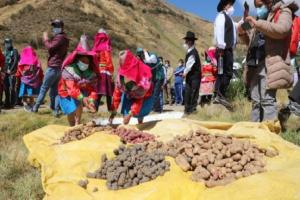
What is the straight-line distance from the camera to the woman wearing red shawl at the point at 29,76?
43.7 ft

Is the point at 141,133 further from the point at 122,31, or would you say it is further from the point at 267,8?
the point at 122,31

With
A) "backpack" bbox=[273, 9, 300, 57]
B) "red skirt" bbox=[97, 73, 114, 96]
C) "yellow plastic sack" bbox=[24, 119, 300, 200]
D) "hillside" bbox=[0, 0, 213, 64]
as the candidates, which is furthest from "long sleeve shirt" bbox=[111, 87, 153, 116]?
"hillside" bbox=[0, 0, 213, 64]

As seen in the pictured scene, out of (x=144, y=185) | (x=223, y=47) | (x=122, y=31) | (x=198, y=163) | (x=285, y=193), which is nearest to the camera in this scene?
(x=285, y=193)

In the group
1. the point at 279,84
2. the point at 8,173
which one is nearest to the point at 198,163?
the point at 279,84

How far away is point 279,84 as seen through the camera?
6.93 metres

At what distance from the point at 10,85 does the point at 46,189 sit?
9301mm

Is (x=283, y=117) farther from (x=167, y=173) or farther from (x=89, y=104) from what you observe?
(x=167, y=173)

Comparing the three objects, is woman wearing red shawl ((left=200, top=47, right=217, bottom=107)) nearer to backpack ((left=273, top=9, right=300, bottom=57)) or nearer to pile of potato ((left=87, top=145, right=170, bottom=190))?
backpack ((left=273, top=9, right=300, bottom=57))

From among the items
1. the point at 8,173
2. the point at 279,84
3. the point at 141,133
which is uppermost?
the point at 279,84

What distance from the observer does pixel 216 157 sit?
5398mm

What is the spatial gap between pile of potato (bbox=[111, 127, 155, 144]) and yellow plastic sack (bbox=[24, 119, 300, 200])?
155mm

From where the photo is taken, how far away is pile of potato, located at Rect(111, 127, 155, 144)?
22.2 ft

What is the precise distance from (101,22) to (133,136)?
138 ft

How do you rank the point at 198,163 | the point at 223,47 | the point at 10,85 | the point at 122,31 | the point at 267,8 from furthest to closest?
1. the point at 122,31
2. the point at 10,85
3. the point at 223,47
4. the point at 267,8
5. the point at 198,163
